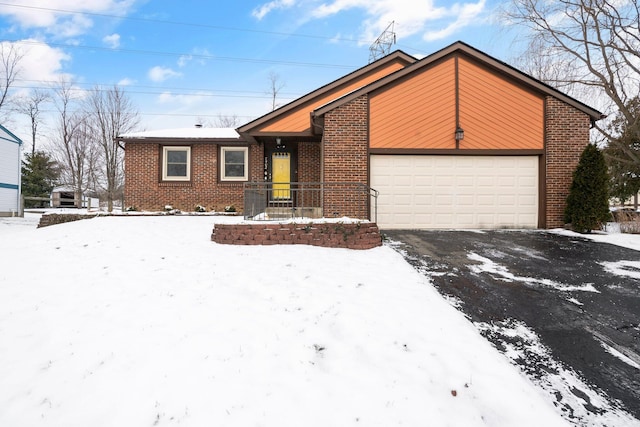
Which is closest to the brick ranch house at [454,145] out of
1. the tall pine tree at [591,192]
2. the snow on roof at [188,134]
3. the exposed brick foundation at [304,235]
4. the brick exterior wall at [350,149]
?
the brick exterior wall at [350,149]

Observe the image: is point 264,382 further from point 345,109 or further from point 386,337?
point 345,109

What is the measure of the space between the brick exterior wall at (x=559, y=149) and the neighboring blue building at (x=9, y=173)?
27045 millimetres

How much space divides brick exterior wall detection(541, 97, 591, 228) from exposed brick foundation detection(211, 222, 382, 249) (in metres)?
6.21

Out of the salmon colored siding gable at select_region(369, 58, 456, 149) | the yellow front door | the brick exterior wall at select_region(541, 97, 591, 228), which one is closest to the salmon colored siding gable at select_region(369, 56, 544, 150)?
the salmon colored siding gable at select_region(369, 58, 456, 149)

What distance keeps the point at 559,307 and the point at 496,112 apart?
7.10m

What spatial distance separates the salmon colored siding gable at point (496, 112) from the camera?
8727 mm

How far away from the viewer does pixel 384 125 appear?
866 centimetres

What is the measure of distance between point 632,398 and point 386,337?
1.71 metres

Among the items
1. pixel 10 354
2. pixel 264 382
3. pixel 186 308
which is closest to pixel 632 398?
pixel 264 382

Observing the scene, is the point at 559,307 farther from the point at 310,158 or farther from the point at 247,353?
the point at 310,158

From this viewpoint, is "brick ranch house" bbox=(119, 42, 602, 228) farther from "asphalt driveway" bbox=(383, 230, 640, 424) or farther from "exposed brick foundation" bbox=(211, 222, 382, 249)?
"exposed brick foundation" bbox=(211, 222, 382, 249)

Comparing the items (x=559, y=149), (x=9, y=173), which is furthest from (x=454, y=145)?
(x=9, y=173)

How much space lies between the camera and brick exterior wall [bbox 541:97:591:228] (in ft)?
28.5

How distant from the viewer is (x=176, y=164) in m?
13.2
